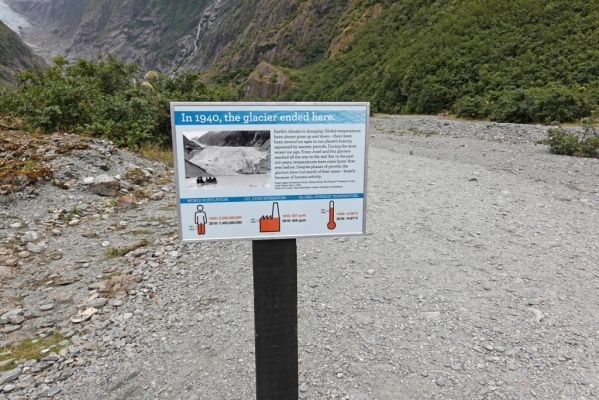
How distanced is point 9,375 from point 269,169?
2.57m

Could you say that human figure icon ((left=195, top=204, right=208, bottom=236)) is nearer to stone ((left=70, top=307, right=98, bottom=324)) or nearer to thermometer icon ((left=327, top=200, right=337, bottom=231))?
thermometer icon ((left=327, top=200, right=337, bottom=231))

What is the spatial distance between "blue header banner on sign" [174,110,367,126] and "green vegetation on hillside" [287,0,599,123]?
49.6 ft

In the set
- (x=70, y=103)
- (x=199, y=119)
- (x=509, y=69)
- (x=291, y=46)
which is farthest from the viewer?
(x=291, y=46)

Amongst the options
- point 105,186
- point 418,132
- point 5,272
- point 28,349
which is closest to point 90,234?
point 5,272

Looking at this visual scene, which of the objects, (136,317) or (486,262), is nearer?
(136,317)

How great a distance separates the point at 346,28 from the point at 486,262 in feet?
184

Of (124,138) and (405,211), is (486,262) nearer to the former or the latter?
(405,211)

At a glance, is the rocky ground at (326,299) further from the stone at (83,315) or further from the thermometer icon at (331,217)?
the thermometer icon at (331,217)

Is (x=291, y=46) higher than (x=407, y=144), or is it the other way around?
(x=291, y=46)

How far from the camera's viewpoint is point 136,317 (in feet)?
11.4

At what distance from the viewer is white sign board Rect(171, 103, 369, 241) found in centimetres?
180

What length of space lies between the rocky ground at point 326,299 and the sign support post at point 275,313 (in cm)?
71

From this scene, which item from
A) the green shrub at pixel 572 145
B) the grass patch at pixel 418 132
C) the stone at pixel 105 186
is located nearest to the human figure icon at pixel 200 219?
the stone at pixel 105 186

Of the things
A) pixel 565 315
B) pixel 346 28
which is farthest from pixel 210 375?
pixel 346 28
